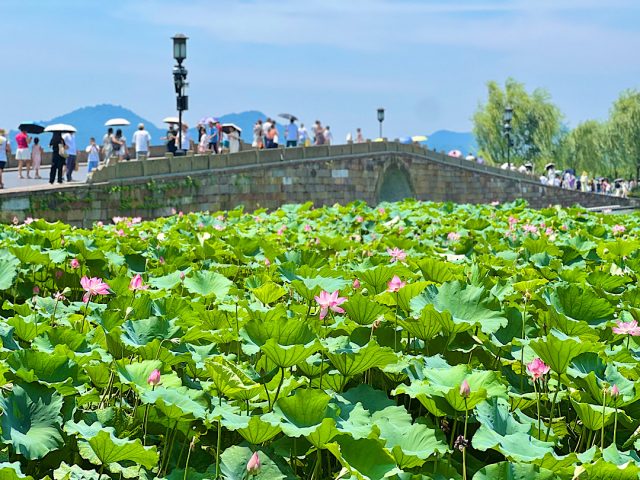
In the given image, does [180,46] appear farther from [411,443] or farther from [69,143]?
[411,443]

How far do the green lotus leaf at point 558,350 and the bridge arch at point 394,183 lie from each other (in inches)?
1349

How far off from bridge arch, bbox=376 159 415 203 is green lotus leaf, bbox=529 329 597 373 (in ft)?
112

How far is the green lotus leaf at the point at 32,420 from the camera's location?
182cm

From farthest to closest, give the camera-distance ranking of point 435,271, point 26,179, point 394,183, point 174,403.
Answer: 1. point 394,183
2. point 26,179
3. point 435,271
4. point 174,403

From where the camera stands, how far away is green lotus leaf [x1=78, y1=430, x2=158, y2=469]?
1.81 m

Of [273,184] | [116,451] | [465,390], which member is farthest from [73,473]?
[273,184]

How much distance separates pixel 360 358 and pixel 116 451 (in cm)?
59

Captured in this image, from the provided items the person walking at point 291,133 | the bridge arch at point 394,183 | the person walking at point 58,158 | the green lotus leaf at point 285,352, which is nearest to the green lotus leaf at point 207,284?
the green lotus leaf at point 285,352

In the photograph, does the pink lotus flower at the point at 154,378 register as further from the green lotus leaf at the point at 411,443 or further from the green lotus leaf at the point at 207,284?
the green lotus leaf at the point at 207,284

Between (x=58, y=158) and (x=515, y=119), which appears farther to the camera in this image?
(x=515, y=119)

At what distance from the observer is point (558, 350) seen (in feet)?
7.13

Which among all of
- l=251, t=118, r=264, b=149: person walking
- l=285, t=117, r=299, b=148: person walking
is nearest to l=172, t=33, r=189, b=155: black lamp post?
l=251, t=118, r=264, b=149: person walking

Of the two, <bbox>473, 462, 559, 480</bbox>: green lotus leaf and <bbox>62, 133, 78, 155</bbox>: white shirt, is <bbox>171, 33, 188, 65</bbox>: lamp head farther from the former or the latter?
<bbox>473, 462, 559, 480</bbox>: green lotus leaf

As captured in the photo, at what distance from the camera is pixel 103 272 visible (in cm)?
428
